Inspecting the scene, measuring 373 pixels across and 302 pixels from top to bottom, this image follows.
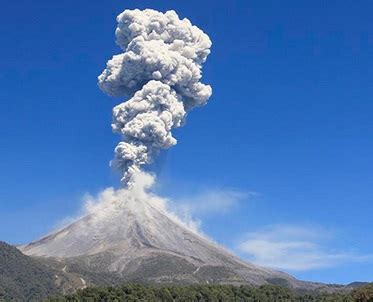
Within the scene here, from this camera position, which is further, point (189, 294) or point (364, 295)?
point (189, 294)

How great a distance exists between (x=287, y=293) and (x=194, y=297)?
30.0 metres

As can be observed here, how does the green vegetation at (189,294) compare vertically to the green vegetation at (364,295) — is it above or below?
above

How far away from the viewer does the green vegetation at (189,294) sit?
5492 inches

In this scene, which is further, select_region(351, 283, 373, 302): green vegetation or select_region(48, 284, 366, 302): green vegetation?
select_region(48, 284, 366, 302): green vegetation

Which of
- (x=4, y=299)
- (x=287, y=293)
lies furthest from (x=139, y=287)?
(x=4, y=299)

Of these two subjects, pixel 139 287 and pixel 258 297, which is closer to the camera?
pixel 139 287

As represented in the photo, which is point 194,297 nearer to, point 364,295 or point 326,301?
point 326,301

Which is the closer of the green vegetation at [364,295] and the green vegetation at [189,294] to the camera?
the green vegetation at [364,295]

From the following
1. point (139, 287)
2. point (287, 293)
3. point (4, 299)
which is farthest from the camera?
point (4, 299)

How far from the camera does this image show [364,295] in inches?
4232

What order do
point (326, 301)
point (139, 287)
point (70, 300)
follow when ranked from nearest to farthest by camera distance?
point (70, 300), point (139, 287), point (326, 301)

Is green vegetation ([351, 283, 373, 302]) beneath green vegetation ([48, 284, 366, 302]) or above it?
beneath

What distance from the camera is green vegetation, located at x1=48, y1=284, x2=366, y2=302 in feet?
458

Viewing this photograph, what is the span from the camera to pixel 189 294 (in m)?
150
